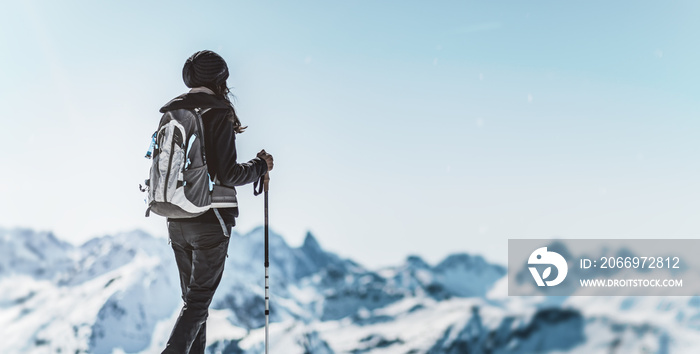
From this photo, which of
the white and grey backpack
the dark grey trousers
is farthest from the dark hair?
the dark grey trousers

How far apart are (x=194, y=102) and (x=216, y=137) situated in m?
0.31

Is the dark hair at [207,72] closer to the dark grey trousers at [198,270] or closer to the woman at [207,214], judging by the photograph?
the woman at [207,214]

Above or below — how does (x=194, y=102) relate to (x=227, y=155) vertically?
above

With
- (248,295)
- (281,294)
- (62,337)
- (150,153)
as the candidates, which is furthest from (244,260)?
(150,153)

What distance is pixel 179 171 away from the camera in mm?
4199

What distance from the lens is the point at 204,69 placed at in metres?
4.45

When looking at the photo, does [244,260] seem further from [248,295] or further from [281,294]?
[281,294]

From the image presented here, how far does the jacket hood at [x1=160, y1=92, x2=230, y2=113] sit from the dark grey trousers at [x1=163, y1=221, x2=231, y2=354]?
2.89ft

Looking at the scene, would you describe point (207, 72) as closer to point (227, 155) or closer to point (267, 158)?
point (227, 155)

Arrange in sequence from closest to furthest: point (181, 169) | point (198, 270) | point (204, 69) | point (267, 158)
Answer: point (181, 169) → point (198, 270) → point (204, 69) → point (267, 158)

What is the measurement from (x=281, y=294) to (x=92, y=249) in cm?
6261

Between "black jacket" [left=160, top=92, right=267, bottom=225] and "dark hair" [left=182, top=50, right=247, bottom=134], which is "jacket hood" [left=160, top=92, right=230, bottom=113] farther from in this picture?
"dark hair" [left=182, top=50, right=247, bottom=134]

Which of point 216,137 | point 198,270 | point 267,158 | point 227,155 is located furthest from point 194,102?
point 198,270

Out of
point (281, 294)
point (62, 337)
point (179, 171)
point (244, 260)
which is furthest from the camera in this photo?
point (281, 294)
